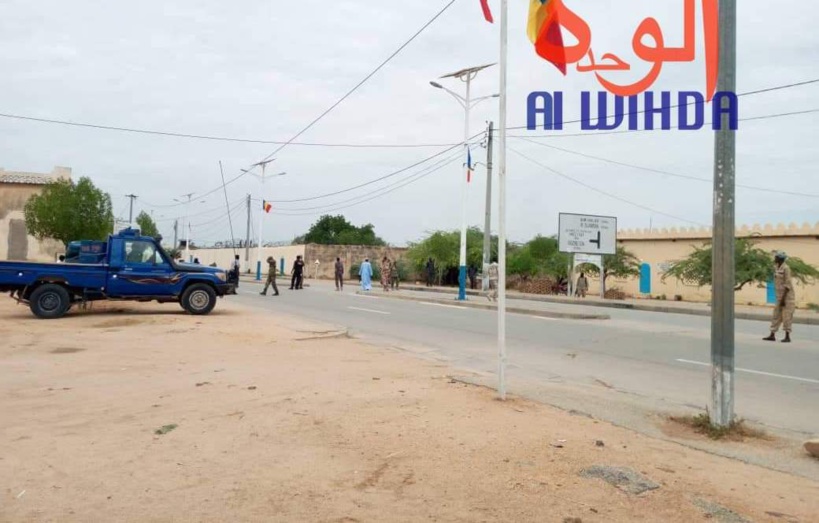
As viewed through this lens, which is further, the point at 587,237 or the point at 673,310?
the point at 587,237

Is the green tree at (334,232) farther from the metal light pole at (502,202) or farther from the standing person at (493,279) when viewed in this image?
the metal light pole at (502,202)

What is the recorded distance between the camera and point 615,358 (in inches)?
457

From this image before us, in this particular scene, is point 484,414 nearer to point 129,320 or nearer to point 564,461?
point 564,461

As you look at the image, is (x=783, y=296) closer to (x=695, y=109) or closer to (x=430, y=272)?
(x=695, y=109)

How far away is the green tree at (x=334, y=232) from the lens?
277 ft

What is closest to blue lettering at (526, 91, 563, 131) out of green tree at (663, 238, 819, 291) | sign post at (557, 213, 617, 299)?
green tree at (663, 238, 819, 291)

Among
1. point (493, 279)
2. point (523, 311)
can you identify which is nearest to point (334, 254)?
point (493, 279)

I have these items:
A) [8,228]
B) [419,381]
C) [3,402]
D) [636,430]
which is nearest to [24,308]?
[3,402]

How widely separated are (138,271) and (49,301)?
1.97 metres

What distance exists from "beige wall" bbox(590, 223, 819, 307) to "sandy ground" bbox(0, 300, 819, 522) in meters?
27.1

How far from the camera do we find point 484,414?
A: 6430 mm

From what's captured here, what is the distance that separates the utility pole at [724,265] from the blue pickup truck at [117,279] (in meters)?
13.4

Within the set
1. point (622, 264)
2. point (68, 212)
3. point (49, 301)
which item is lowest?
point (49, 301)

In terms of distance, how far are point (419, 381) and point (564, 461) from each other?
339 centimetres
